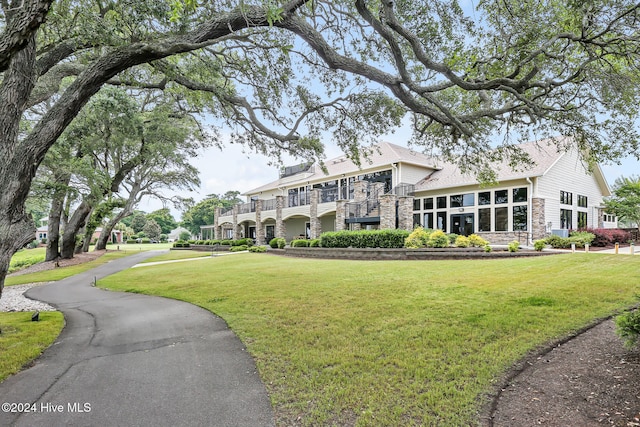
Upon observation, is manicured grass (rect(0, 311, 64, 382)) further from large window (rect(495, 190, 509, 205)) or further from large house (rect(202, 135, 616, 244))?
large window (rect(495, 190, 509, 205))

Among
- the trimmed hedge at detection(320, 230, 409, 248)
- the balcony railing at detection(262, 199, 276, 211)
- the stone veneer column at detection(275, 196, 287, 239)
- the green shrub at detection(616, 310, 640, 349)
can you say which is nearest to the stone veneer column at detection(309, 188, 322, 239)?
the stone veneer column at detection(275, 196, 287, 239)

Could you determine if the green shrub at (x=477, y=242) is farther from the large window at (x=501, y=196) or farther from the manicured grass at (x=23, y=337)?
the manicured grass at (x=23, y=337)

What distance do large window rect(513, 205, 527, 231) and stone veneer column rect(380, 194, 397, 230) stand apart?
7.03 m

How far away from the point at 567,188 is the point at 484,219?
19.2 ft

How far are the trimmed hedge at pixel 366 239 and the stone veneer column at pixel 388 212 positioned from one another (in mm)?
2758

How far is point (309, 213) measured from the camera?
26891 millimetres

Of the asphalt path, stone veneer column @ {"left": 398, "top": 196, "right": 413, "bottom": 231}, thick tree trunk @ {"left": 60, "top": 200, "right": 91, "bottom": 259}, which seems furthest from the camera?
thick tree trunk @ {"left": 60, "top": 200, "right": 91, "bottom": 259}

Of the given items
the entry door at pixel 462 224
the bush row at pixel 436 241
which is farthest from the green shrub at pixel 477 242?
the entry door at pixel 462 224

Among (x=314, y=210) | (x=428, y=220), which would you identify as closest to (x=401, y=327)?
(x=428, y=220)

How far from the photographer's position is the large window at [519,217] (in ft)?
63.0

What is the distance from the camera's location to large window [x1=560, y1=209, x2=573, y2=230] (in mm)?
20820

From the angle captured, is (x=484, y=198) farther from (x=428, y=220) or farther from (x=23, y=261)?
(x=23, y=261)

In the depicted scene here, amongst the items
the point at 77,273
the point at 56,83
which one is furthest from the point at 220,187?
the point at 56,83

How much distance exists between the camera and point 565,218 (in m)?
21.2
